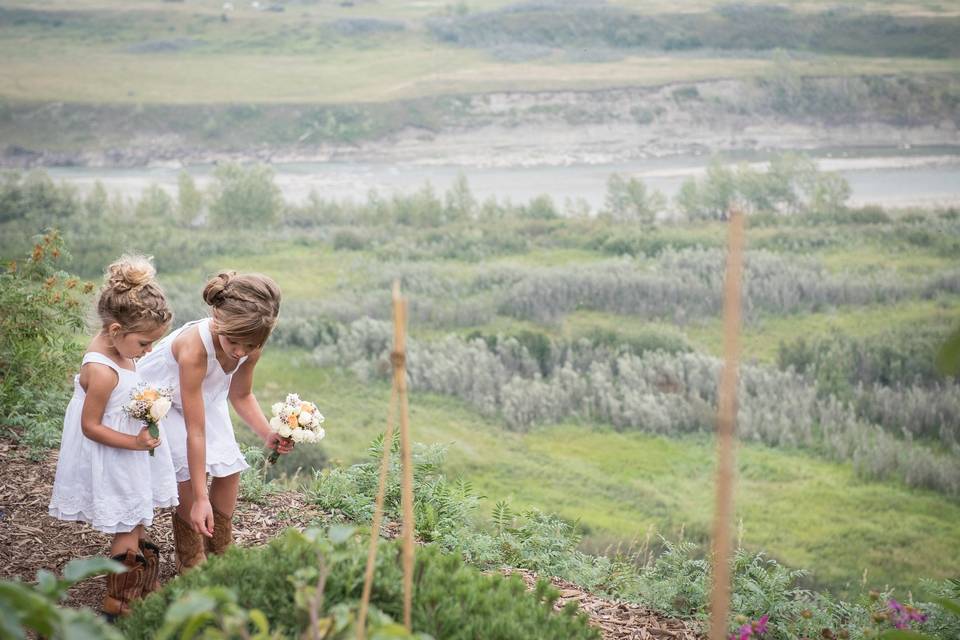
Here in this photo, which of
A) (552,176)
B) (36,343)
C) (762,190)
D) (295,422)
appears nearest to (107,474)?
(295,422)

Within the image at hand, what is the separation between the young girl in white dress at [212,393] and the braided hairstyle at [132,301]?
18 centimetres

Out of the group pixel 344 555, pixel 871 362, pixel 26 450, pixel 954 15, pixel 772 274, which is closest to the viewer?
pixel 344 555

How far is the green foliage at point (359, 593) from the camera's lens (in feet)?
7.62

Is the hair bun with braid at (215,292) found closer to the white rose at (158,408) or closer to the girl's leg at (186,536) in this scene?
the white rose at (158,408)

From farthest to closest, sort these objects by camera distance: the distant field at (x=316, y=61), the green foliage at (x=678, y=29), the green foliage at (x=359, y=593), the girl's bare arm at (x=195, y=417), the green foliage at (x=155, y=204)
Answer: the green foliage at (x=678, y=29) < the distant field at (x=316, y=61) < the green foliage at (x=155, y=204) < the girl's bare arm at (x=195, y=417) < the green foliage at (x=359, y=593)

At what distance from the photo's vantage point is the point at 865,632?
359 cm

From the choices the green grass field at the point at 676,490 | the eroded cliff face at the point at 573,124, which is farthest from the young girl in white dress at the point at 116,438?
the eroded cliff face at the point at 573,124

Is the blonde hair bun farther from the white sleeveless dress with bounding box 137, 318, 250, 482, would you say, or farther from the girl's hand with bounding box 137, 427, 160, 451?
the girl's hand with bounding box 137, 427, 160, 451

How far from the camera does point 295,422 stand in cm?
367

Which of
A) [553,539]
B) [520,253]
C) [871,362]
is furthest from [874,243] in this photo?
[553,539]

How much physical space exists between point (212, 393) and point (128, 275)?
0.63m

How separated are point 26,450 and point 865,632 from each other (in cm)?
452

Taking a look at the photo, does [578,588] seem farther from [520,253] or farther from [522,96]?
[522,96]

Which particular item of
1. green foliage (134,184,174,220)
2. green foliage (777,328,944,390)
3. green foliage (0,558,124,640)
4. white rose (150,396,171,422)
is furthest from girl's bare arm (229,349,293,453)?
green foliage (134,184,174,220)
